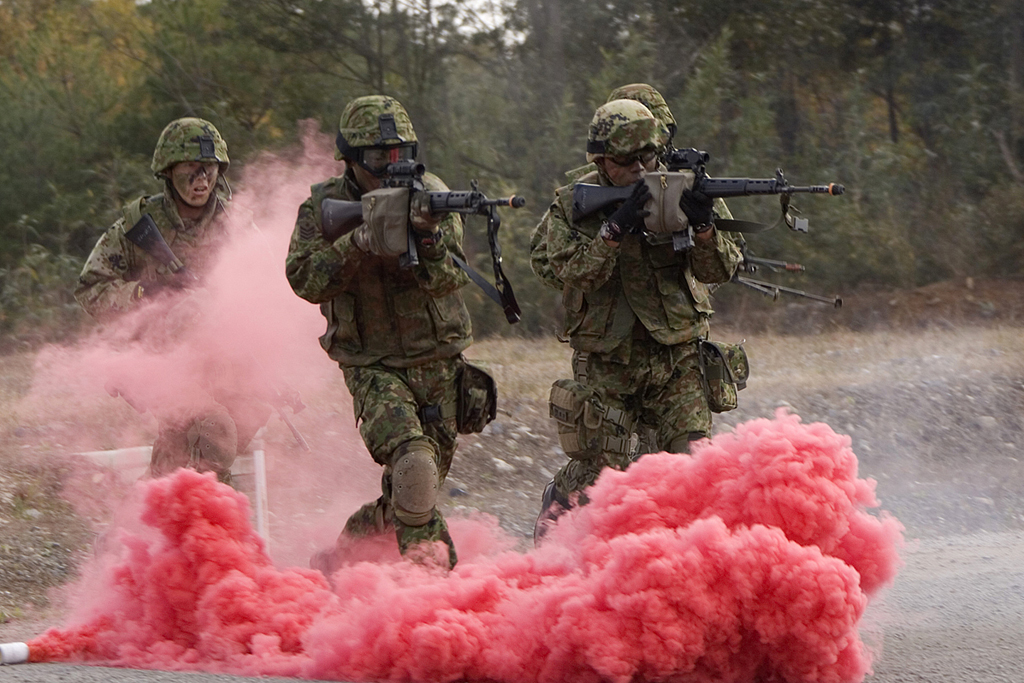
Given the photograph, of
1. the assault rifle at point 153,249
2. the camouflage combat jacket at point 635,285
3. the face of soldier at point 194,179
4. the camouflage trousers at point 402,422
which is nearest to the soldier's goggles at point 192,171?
the face of soldier at point 194,179

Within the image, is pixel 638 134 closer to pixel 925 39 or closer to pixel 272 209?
pixel 272 209

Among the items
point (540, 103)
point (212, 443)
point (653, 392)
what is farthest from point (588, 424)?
point (540, 103)

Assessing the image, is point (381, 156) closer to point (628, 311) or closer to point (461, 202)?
point (461, 202)

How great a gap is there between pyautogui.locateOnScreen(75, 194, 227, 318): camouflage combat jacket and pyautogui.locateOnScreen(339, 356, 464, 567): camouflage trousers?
127 cm

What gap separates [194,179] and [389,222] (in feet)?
5.53

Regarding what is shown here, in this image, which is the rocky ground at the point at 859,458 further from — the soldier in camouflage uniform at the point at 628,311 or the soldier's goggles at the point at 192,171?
the soldier's goggles at the point at 192,171

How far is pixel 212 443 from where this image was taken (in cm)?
563

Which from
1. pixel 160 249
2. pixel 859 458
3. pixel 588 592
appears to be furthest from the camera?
pixel 859 458

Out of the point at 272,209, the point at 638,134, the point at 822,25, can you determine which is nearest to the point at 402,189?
the point at 638,134

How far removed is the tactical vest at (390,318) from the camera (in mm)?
4938

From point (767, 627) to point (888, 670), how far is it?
0.68m

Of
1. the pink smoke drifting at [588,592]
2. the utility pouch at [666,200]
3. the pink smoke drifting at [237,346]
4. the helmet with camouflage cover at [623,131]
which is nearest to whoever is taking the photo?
the pink smoke drifting at [588,592]

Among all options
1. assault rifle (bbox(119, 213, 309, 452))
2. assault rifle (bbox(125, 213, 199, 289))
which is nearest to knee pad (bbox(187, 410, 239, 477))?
assault rifle (bbox(119, 213, 309, 452))

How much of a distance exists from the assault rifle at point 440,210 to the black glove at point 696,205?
26.9 inches
